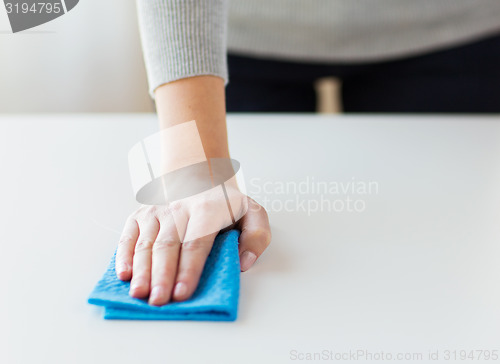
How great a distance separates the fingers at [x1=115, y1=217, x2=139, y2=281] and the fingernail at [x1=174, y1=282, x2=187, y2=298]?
0.06 m

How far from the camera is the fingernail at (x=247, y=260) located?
0.53 m

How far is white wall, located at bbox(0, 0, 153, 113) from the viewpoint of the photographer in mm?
1506

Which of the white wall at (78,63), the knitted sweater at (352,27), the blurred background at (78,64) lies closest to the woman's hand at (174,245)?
the knitted sweater at (352,27)

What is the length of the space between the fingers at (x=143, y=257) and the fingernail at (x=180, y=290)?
0.09ft

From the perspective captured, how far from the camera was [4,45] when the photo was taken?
1461mm

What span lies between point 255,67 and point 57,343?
2.12 ft

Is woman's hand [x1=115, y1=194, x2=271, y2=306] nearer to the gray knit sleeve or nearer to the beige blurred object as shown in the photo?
the gray knit sleeve

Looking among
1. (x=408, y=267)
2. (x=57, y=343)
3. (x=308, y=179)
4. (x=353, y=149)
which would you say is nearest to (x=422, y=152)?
(x=353, y=149)

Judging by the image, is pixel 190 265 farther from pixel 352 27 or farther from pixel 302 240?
pixel 352 27

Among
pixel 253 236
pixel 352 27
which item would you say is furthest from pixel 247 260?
pixel 352 27

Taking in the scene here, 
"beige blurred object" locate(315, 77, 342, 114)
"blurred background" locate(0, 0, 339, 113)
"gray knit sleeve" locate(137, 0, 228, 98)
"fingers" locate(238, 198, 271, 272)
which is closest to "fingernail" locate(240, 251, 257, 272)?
"fingers" locate(238, 198, 271, 272)

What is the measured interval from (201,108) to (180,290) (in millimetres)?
255

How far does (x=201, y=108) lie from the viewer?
0.63 metres

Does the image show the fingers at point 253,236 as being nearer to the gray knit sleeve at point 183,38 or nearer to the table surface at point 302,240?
→ the table surface at point 302,240
